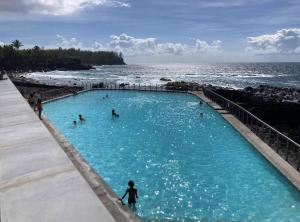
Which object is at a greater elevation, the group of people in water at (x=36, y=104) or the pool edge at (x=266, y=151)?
the group of people in water at (x=36, y=104)

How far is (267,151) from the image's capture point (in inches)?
663

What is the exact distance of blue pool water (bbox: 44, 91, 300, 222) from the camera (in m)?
12.0

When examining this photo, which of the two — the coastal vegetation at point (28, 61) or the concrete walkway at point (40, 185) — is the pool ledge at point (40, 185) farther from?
the coastal vegetation at point (28, 61)

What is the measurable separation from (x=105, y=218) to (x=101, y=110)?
993 inches

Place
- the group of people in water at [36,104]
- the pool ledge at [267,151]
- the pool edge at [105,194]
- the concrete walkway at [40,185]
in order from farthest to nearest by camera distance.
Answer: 1. the group of people in water at [36,104]
2. the pool ledge at [267,151]
3. the pool edge at [105,194]
4. the concrete walkway at [40,185]

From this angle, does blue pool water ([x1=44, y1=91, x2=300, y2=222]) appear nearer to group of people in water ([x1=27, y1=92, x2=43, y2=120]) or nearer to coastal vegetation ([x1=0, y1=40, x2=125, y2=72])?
group of people in water ([x1=27, y1=92, x2=43, y2=120])

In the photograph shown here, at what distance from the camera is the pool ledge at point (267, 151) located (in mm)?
13570

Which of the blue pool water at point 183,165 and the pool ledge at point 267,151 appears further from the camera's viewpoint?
the pool ledge at point 267,151

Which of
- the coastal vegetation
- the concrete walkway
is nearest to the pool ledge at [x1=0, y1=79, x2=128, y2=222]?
the concrete walkway

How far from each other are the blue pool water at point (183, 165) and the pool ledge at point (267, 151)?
28 cm

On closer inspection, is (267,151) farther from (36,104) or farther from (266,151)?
(36,104)

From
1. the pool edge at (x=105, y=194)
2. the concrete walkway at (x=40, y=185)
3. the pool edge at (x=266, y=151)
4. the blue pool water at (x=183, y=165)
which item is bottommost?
the blue pool water at (x=183, y=165)

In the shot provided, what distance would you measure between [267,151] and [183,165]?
170 inches

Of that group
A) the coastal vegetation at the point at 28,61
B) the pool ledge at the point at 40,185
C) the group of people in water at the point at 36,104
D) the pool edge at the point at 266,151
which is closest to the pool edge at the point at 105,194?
the pool ledge at the point at 40,185
